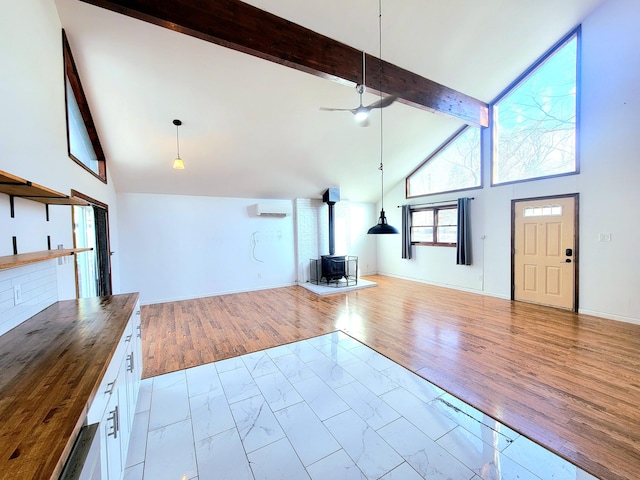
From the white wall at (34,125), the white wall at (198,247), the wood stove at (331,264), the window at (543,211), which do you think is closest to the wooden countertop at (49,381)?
the white wall at (34,125)

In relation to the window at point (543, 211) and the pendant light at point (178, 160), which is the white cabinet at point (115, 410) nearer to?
the pendant light at point (178, 160)

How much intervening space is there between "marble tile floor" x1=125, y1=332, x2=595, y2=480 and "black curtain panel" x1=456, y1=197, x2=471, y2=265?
12.7 feet

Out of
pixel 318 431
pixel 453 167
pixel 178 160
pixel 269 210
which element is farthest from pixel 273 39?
pixel 453 167

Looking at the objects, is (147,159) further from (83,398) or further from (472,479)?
(472,479)

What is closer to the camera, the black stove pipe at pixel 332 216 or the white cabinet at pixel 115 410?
the white cabinet at pixel 115 410

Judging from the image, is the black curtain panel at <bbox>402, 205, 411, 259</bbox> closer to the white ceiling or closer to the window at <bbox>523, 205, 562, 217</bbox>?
the white ceiling

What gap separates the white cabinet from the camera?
1.15 meters

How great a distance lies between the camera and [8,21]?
170 cm

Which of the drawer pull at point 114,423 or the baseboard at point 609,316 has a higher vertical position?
the drawer pull at point 114,423

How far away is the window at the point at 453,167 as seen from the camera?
5707 millimetres

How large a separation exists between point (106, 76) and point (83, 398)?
11.8ft

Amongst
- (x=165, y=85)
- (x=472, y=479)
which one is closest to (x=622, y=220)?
(x=472, y=479)

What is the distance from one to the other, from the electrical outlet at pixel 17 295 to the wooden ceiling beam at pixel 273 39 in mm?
2321

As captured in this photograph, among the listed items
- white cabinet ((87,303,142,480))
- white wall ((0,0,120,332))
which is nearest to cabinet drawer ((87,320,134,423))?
white cabinet ((87,303,142,480))
